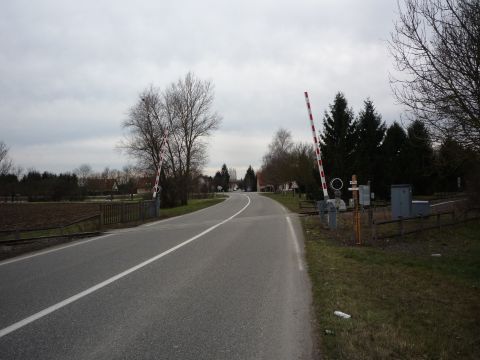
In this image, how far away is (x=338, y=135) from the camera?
36.4 metres

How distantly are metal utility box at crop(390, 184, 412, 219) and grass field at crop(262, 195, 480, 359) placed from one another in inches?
379

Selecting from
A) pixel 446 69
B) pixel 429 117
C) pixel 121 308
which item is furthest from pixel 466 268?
pixel 121 308

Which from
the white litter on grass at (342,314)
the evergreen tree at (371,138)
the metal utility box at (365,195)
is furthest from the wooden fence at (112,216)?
the evergreen tree at (371,138)

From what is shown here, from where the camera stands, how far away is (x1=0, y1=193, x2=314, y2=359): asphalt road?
4.34 metres

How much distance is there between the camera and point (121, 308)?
224 inches

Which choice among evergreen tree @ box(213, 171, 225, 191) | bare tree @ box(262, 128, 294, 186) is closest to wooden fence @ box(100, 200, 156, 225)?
bare tree @ box(262, 128, 294, 186)

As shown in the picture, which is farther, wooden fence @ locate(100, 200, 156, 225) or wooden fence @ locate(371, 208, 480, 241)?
wooden fence @ locate(100, 200, 156, 225)

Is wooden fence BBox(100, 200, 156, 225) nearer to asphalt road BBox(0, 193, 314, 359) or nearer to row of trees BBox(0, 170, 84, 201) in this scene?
asphalt road BBox(0, 193, 314, 359)

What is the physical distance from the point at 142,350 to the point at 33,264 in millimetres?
6327

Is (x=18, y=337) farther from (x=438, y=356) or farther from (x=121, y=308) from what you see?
(x=438, y=356)

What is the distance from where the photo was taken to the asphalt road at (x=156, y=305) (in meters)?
4.34

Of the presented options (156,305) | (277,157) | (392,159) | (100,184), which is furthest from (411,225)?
(100,184)

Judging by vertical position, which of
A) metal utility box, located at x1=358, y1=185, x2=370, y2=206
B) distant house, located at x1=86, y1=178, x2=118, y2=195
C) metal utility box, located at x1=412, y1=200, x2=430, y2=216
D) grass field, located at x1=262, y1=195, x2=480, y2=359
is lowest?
grass field, located at x1=262, y1=195, x2=480, y2=359

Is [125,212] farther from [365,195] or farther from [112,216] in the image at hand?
[365,195]
